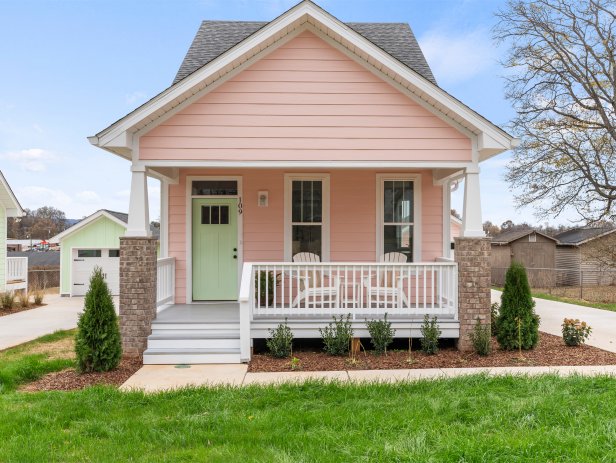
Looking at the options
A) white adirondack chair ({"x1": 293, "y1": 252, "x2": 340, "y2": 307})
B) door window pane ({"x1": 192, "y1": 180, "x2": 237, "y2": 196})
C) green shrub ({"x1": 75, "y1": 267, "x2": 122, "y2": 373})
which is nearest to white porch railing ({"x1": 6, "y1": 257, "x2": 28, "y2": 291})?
door window pane ({"x1": 192, "y1": 180, "x2": 237, "y2": 196})

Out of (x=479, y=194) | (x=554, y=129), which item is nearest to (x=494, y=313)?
(x=479, y=194)

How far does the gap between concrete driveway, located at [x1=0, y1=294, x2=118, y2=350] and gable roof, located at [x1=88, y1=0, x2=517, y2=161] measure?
10.9ft

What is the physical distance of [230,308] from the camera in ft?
28.1

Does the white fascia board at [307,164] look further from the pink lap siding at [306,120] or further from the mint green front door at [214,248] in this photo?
the mint green front door at [214,248]

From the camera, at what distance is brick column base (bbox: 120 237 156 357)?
276 inches

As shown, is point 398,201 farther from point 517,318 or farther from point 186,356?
point 186,356

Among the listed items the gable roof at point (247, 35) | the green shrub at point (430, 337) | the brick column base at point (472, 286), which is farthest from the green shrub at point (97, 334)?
the brick column base at point (472, 286)

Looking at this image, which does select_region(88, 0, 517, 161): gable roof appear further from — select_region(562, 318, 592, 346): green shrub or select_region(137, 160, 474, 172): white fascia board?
select_region(562, 318, 592, 346): green shrub

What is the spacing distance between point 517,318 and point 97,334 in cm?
611

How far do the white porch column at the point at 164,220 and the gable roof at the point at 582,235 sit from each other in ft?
63.6

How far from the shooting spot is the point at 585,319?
34.4 ft

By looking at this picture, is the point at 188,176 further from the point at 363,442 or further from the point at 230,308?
the point at 363,442

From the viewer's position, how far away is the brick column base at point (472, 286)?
7.22 m

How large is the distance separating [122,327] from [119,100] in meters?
13.5
